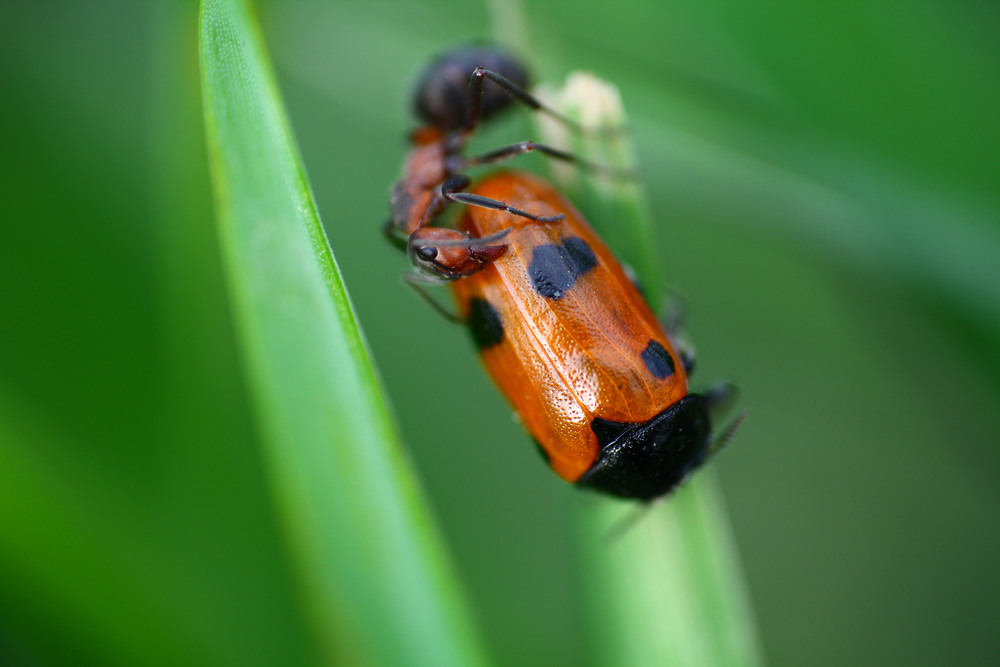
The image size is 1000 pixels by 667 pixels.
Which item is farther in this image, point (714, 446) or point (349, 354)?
point (714, 446)

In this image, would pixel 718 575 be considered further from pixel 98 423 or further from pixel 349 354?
pixel 98 423

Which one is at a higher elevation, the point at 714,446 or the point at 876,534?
the point at 714,446

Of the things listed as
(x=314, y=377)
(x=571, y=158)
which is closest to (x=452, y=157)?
(x=571, y=158)

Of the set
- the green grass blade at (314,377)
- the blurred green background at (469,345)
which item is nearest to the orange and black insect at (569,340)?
the blurred green background at (469,345)

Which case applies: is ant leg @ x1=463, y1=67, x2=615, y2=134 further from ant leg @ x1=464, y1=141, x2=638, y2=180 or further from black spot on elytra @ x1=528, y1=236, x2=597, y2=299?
black spot on elytra @ x1=528, y1=236, x2=597, y2=299

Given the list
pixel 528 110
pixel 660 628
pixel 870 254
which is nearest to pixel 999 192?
pixel 870 254
